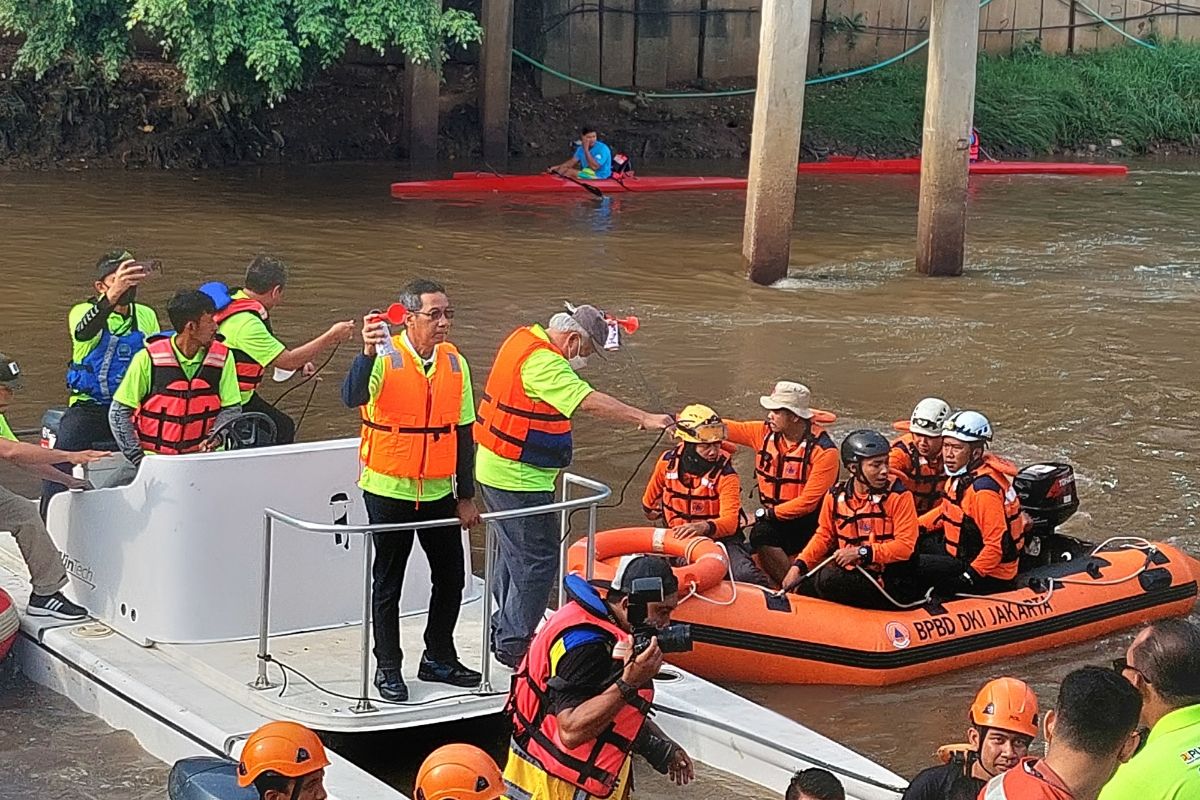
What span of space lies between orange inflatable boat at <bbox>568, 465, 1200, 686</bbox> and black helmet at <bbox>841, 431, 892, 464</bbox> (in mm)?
638

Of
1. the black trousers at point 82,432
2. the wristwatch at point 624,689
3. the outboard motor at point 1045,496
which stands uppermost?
the black trousers at point 82,432

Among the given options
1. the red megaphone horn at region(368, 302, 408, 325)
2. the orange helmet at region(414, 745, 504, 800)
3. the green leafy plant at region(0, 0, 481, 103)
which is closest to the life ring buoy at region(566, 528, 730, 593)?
the red megaphone horn at region(368, 302, 408, 325)

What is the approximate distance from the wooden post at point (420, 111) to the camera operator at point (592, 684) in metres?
16.1

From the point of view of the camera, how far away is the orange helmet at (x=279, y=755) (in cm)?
445

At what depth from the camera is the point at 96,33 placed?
17234mm

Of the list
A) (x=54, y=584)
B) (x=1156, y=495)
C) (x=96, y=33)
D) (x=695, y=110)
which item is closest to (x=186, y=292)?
(x=54, y=584)

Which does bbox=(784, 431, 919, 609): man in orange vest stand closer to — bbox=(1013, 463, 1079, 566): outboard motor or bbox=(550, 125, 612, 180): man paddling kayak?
bbox=(1013, 463, 1079, 566): outboard motor

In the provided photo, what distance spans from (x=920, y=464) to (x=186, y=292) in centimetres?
349

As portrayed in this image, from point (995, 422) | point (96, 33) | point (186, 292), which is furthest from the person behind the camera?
point (96, 33)

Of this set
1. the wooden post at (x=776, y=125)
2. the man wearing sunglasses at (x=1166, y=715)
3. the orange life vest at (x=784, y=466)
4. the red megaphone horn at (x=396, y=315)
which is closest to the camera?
the man wearing sunglasses at (x=1166, y=715)

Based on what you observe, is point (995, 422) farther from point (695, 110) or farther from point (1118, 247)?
point (695, 110)

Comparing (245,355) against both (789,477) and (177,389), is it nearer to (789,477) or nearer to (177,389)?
(177,389)

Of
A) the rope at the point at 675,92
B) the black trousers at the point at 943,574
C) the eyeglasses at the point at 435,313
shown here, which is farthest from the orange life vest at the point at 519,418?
the rope at the point at 675,92

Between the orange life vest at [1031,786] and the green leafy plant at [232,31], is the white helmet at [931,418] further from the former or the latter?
the green leafy plant at [232,31]
